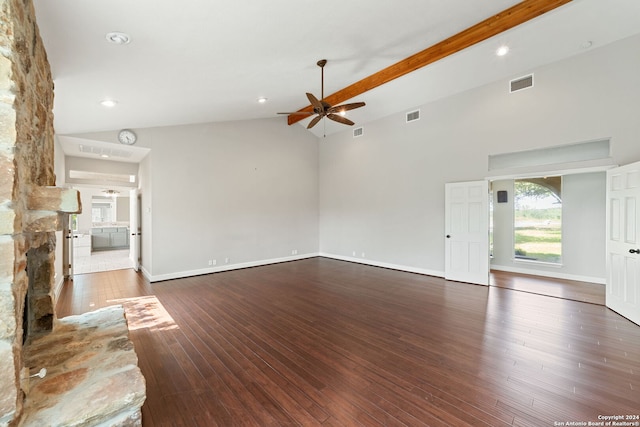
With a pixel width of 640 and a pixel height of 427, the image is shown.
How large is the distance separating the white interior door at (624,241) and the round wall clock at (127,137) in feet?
26.5

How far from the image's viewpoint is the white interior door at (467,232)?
535cm

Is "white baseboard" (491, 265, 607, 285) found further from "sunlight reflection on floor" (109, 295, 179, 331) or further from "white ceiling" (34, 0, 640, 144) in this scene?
"sunlight reflection on floor" (109, 295, 179, 331)

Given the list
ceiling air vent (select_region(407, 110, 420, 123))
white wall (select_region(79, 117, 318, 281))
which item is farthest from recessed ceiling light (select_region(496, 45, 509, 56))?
white wall (select_region(79, 117, 318, 281))

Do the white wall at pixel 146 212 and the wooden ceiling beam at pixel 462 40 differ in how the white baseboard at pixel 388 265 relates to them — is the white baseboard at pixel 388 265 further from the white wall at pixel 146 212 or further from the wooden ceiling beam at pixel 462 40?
the white wall at pixel 146 212

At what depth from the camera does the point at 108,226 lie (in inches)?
428

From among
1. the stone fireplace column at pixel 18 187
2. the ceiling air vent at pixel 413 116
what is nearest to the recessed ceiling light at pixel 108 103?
the stone fireplace column at pixel 18 187

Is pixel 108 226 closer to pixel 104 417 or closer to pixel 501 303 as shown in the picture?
pixel 104 417

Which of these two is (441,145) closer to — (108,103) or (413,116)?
(413,116)

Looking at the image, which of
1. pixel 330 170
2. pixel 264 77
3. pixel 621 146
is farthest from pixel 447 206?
pixel 264 77

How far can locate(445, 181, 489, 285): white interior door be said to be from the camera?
211 inches

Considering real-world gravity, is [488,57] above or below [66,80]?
above

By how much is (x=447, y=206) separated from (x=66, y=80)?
6.25 metres

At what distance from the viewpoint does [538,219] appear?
6652 mm

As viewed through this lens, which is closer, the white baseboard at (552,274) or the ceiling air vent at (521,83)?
the ceiling air vent at (521,83)
